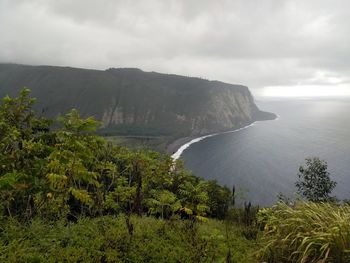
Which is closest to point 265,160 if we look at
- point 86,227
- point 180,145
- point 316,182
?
point 180,145

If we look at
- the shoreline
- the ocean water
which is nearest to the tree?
the ocean water

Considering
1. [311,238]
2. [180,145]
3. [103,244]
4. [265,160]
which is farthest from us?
[180,145]

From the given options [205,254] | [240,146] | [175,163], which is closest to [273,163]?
[240,146]

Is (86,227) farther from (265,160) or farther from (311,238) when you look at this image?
(265,160)

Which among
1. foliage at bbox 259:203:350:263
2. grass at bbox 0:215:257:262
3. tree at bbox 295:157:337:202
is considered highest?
foliage at bbox 259:203:350:263

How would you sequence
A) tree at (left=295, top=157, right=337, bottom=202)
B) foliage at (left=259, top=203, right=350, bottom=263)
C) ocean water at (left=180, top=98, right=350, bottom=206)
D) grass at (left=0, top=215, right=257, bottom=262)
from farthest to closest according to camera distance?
ocean water at (left=180, top=98, right=350, bottom=206) → tree at (left=295, top=157, right=337, bottom=202) → grass at (left=0, top=215, right=257, bottom=262) → foliage at (left=259, top=203, right=350, bottom=263)

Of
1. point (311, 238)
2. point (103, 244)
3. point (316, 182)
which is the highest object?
point (311, 238)

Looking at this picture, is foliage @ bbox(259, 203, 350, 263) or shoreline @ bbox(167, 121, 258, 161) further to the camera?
shoreline @ bbox(167, 121, 258, 161)

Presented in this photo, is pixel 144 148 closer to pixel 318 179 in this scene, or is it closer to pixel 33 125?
pixel 33 125

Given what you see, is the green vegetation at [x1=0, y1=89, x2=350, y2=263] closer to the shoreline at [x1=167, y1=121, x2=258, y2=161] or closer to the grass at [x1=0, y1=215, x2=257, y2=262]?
the grass at [x1=0, y1=215, x2=257, y2=262]
